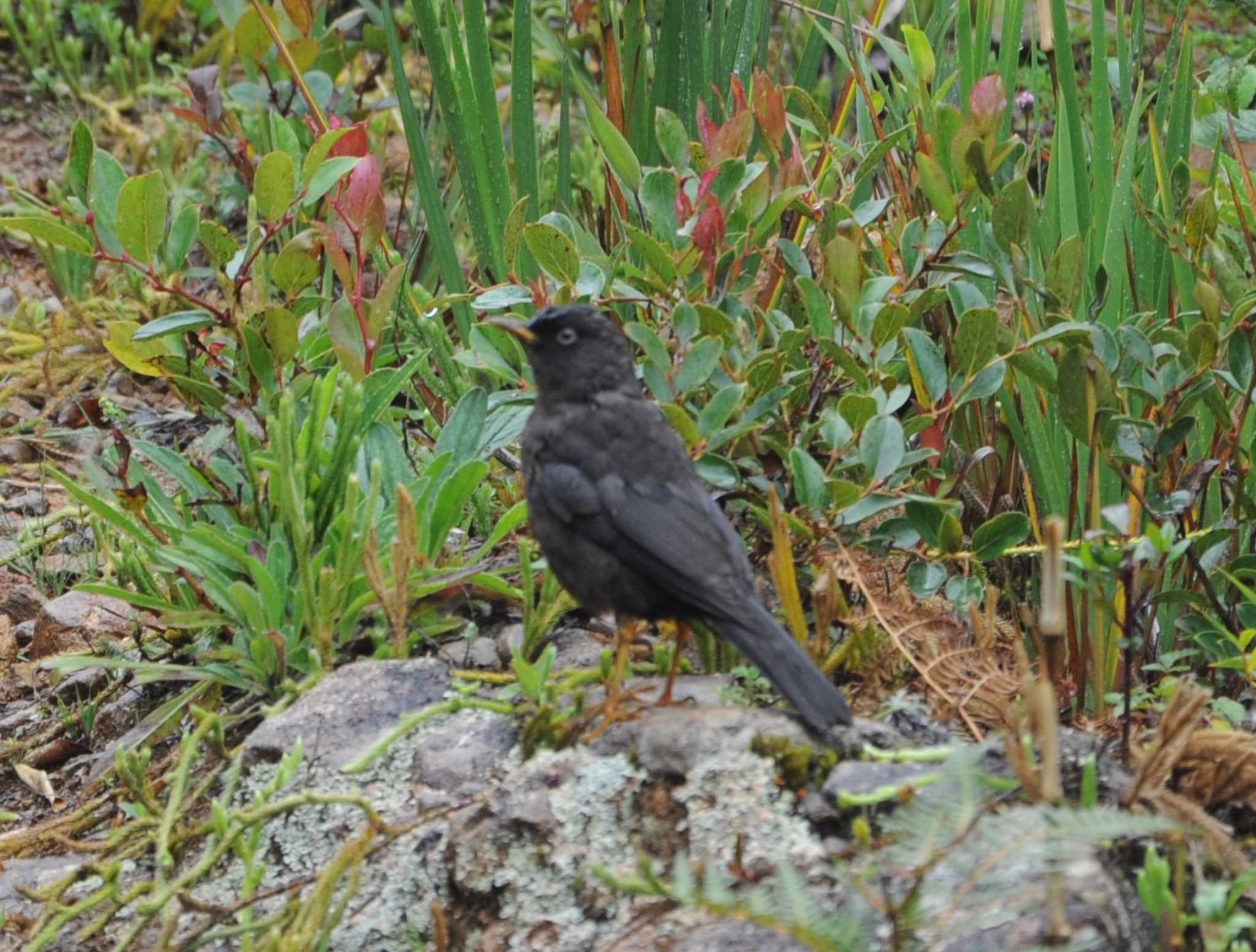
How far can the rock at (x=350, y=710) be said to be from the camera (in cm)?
289

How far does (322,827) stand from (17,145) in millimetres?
5051

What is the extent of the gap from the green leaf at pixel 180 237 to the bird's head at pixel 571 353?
0.75 metres

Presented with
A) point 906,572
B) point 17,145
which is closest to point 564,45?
point 906,572

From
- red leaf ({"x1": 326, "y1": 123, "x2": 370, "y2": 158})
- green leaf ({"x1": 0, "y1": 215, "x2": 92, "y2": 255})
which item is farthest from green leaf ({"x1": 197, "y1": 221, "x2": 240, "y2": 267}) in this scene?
red leaf ({"x1": 326, "y1": 123, "x2": 370, "y2": 158})

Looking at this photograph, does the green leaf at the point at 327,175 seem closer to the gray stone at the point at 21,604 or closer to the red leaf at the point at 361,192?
the red leaf at the point at 361,192

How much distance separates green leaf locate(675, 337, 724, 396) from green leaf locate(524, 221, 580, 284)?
36cm

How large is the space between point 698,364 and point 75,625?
72.7 inches

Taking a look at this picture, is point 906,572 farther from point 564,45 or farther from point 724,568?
point 564,45

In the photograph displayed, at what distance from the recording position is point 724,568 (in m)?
2.79

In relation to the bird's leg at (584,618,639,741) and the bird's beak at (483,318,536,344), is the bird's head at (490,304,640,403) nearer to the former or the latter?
the bird's beak at (483,318,536,344)

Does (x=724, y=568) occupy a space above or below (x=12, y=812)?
above

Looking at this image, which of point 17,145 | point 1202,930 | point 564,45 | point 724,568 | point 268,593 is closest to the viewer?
point 1202,930

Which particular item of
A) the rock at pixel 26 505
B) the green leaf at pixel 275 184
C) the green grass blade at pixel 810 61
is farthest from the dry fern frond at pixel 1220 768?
the rock at pixel 26 505

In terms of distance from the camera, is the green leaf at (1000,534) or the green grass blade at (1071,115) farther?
the green grass blade at (1071,115)
